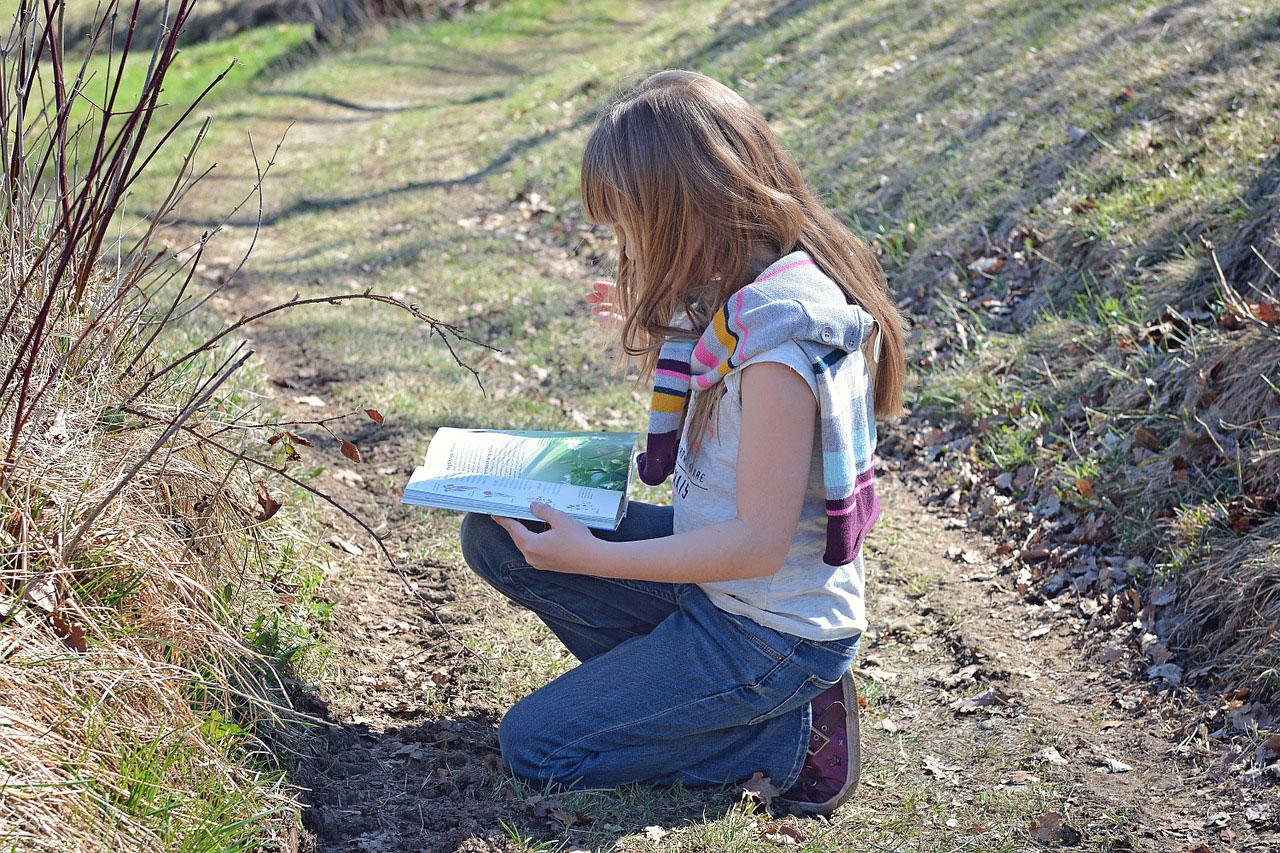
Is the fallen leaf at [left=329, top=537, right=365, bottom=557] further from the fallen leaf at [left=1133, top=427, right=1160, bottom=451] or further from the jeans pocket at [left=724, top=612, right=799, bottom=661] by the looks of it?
the fallen leaf at [left=1133, top=427, right=1160, bottom=451]

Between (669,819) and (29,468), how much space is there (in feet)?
5.74

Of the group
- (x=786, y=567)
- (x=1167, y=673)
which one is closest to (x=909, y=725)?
(x=1167, y=673)

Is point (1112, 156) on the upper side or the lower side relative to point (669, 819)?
upper

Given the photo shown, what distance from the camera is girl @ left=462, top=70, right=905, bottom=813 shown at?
2.54 meters

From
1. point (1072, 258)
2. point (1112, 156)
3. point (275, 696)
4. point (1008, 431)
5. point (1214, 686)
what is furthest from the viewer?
point (1112, 156)

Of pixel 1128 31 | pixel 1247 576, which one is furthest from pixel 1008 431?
pixel 1128 31

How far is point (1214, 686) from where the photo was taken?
3.35m

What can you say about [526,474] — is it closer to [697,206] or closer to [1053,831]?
[697,206]

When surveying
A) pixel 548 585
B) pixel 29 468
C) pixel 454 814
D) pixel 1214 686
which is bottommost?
pixel 1214 686

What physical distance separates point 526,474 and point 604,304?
0.58 m

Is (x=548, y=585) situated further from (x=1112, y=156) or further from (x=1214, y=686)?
(x=1112, y=156)

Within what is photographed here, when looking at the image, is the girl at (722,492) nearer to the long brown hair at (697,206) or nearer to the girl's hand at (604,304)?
the long brown hair at (697,206)

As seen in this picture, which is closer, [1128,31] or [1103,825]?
[1103,825]

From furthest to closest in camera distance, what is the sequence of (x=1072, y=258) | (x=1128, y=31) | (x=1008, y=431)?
(x=1128, y=31) < (x=1072, y=258) < (x=1008, y=431)
